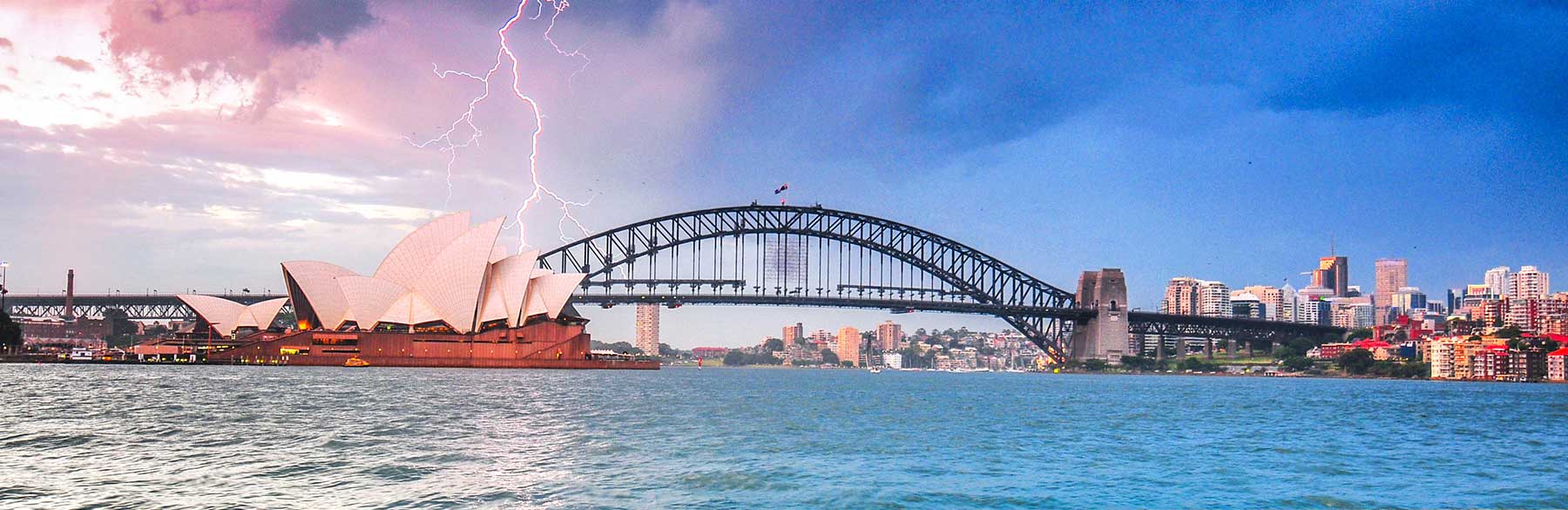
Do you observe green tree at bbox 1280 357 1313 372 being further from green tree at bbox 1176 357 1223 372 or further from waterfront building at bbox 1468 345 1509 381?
waterfront building at bbox 1468 345 1509 381

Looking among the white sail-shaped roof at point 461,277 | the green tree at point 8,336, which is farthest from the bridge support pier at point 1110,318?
the green tree at point 8,336

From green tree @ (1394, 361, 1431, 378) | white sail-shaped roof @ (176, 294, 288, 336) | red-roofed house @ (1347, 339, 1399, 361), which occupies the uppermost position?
white sail-shaped roof @ (176, 294, 288, 336)

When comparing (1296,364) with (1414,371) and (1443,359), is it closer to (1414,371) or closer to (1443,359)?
(1414,371)

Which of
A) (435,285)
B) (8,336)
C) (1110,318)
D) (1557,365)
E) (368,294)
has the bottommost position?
(1557,365)

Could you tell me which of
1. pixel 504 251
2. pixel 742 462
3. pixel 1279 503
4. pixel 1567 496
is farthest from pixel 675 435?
pixel 504 251

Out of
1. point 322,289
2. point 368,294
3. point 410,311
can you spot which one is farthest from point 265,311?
point 410,311

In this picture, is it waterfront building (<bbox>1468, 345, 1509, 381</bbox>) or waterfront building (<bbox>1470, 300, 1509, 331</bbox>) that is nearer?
waterfront building (<bbox>1468, 345, 1509, 381</bbox>)

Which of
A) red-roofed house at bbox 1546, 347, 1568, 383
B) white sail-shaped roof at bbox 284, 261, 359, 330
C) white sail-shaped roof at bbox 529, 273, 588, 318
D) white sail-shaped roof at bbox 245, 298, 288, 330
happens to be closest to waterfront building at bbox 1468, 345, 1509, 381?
red-roofed house at bbox 1546, 347, 1568, 383
